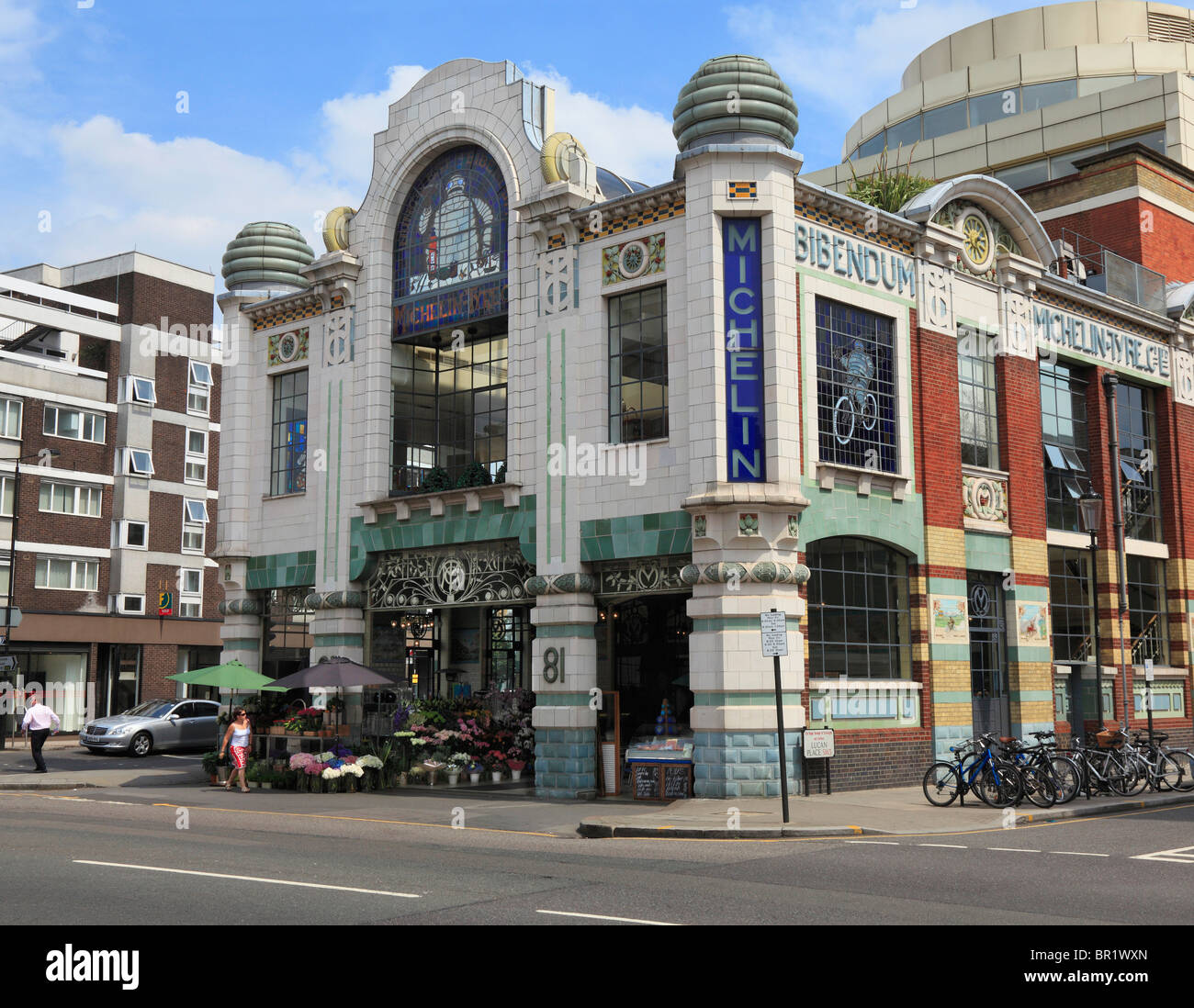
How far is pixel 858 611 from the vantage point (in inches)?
904

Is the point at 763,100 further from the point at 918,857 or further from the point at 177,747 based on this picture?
the point at 177,747

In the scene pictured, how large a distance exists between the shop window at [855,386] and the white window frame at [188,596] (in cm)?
4087

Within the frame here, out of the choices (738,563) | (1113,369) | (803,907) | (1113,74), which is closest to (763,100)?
(738,563)

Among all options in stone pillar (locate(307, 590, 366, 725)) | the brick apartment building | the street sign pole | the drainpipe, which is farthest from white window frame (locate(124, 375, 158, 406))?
the street sign pole

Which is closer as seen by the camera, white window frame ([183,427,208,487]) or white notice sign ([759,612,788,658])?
white notice sign ([759,612,788,658])

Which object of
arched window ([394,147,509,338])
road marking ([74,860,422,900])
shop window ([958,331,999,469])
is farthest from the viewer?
arched window ([394,147,509,338])

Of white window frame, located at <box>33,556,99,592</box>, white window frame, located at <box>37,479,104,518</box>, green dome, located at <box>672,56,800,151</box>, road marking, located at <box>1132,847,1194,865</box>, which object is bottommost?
road marking, located at <box>1132,847,1194,865</box>

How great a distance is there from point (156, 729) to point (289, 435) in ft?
40.3

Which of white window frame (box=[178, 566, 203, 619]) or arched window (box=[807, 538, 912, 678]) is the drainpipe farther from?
white window frame (box=[178, 566, 203, 619])

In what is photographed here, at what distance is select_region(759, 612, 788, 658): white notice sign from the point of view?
1725cm

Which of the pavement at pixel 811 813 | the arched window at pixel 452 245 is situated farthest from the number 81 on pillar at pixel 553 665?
the arched window at pixel 452 245

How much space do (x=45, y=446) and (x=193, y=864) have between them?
1709 inches

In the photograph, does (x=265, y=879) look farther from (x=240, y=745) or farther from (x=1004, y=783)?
(x=240, y=745)

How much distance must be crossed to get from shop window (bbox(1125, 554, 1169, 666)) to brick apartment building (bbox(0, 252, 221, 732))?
3808 centimetres
